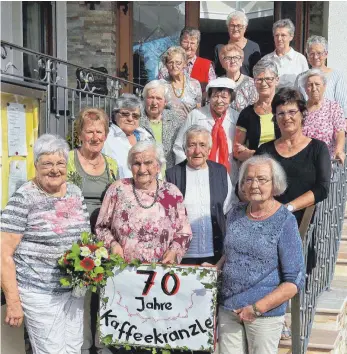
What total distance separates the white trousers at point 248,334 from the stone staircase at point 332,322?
882 millimetres

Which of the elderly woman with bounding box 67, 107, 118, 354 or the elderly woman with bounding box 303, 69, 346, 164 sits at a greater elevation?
the elderly woman with bounding box 303, 69, 346, 164

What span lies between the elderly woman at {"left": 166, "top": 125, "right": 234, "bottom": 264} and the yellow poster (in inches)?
38.0

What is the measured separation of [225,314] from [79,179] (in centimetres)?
129

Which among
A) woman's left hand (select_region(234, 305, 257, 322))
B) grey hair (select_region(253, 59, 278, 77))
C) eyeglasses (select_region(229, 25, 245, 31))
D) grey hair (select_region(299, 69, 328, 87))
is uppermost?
eyeglasses (select_region(229, 25, 245, 31))

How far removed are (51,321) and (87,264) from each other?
417 millimetres

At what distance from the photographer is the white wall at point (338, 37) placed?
8.41m

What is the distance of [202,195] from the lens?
4.11 metres

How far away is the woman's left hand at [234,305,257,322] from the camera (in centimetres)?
333

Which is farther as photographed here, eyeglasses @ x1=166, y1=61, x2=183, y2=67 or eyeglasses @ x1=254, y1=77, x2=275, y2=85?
eyeglasses @ x1=166, y1=61, x2=183, y2=67

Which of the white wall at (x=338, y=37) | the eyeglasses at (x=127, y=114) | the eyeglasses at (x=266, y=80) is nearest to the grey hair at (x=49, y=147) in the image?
the eyeglasses at (x=127, y=114)

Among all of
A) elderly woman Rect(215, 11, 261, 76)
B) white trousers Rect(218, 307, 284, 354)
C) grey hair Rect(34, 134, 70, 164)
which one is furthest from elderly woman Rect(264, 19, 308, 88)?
white trousers Rect(218, 307, 284, 354)

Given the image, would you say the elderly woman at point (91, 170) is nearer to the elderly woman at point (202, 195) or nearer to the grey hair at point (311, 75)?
the elderly woman at point (202, 195)

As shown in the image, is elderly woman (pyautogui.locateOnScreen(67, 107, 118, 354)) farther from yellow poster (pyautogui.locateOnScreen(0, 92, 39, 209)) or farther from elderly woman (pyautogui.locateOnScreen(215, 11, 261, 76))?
elderly woman (pyautogui.locateOnScreen(215, 11, 261, 76))

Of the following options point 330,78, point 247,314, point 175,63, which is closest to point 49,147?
point 247,314
